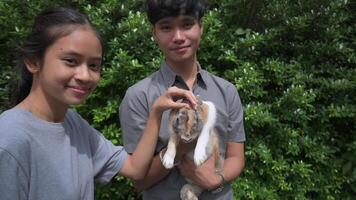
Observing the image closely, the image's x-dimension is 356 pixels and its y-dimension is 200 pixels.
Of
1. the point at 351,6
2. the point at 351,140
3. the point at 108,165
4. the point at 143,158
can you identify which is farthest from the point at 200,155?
the point at 351,6

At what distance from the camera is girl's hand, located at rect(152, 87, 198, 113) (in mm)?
1661

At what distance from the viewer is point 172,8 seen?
195cm

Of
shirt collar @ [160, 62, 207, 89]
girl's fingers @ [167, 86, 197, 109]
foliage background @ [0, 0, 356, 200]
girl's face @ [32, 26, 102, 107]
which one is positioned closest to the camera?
girl's face @ [32, 26, 102, 107]

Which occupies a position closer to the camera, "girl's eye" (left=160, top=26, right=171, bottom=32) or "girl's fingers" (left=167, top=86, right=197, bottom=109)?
"girl's fingers" (left=167, top=86, right=197, bottom=109)

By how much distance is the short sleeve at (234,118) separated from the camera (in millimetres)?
2119

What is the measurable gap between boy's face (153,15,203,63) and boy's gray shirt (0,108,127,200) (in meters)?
0.54

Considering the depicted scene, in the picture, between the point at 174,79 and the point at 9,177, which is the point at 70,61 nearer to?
the point at 9,177

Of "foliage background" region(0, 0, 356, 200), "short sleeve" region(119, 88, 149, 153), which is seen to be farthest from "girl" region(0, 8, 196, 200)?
"foliage background" region(0, 0, 356, 200)

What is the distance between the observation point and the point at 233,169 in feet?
6.86

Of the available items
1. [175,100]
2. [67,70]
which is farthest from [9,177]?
[175,100]

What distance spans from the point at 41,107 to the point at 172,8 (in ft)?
2.42

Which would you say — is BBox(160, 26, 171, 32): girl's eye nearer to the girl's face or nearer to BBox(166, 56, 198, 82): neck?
BBox(166, 56, 198, 82): neck

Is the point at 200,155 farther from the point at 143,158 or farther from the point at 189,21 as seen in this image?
the point at 189,21

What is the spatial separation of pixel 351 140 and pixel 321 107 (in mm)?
508
